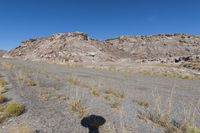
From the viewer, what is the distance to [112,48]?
2862 inches

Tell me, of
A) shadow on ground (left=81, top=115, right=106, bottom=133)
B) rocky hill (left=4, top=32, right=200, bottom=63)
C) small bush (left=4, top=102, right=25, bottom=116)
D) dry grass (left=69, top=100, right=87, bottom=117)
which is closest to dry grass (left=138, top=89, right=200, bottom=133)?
shadow on ground (left=81, top=115, right=106, bottom=133)

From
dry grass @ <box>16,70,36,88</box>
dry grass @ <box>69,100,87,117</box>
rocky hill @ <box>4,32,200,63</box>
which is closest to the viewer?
dry grass @ <box>69,100,87,117</box>

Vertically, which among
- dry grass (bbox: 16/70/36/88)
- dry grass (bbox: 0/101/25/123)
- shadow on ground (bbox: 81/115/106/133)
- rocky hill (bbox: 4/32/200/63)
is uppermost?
rocky hill (bbox: 4/32/200/63)

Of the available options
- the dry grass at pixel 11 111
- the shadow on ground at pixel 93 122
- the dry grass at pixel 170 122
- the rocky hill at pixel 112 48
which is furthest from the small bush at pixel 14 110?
the rocky hill at pixel 112 48

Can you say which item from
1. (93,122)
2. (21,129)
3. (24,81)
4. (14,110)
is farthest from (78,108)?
(24,81)

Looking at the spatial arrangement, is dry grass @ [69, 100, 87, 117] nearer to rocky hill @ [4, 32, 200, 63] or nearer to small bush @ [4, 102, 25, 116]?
small bush @ [4, 102, 25, 116]

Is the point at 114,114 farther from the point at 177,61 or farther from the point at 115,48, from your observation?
the point at 115,48

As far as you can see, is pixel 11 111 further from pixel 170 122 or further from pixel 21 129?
pixel 170 122

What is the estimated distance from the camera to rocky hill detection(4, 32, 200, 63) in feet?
196

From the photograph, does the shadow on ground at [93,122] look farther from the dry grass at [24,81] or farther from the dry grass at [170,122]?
the dry grass at [24,81]

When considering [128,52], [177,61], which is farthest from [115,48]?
[177,61]

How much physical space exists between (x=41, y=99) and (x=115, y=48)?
65.8m

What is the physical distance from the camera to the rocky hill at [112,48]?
59.8 meters

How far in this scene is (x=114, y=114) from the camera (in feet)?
22.6
